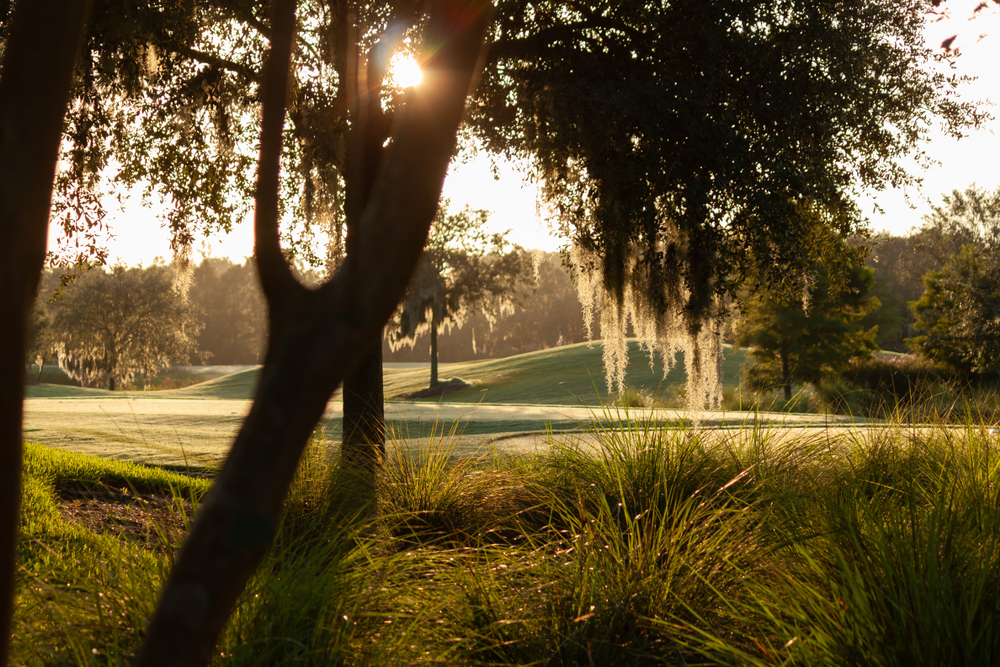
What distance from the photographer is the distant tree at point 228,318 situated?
8262cm

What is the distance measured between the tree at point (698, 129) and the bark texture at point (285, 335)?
3790 mm

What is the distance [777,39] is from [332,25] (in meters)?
3.56

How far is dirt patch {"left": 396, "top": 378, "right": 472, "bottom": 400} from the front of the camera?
34.2 m

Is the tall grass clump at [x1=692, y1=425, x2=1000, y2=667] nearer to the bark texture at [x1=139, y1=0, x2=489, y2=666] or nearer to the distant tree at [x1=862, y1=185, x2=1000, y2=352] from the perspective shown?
the bark texture at [x1=139, y1=0, x2=489, y2=666]

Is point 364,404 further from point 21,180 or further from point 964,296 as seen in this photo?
point 964,296

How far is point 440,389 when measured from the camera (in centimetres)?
3425

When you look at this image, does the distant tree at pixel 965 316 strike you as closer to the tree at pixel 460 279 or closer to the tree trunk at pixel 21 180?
the tree at pixel 460 279

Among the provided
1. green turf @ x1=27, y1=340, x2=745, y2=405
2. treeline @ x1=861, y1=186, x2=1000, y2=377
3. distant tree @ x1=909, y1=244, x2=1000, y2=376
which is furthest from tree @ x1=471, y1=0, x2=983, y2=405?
green turf @ x1=27, y1=340, x2=745, y2=405

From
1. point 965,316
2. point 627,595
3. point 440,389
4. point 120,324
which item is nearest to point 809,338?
point 965,316

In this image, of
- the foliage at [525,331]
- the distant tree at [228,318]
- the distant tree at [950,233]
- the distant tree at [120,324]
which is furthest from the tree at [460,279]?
the distant tree at [228,318]

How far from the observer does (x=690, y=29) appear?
17.3 ft

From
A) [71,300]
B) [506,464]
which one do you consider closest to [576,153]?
[506,464]

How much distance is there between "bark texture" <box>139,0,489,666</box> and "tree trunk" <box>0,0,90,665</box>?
1.37 feet

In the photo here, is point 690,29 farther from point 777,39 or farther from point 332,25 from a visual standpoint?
point 332,25
